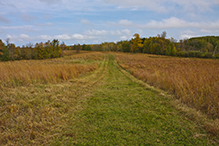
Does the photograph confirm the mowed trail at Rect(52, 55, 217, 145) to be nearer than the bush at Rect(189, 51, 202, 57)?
Yes

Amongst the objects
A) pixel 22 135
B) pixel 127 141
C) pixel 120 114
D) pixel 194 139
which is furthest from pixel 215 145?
pixel 22 135

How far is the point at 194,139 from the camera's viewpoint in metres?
3.13

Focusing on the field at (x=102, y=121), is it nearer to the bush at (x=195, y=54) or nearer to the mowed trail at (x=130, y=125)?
the mowed trail at (x=130, y=125)

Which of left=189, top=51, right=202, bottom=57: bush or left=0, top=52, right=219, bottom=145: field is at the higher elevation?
left=189, top=51, right=202, bottom=57: bush

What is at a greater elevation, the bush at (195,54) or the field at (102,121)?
the bush at (195,54)

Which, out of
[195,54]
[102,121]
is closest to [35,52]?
[102,121]

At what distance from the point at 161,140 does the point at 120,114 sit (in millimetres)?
1646

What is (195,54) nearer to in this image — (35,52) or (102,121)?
(102,121)

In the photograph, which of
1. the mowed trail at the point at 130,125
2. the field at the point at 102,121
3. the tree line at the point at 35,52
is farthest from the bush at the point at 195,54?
the tree line at the point at 35,52

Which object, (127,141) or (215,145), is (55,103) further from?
(215,145)

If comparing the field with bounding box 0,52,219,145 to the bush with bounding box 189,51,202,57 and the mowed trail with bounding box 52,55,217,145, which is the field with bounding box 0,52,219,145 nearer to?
the mowed trail with bounding box 52,55,217,145

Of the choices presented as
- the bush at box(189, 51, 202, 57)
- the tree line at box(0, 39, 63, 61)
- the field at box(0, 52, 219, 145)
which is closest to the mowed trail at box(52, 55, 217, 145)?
the field at box(0, 52, 219, 145)

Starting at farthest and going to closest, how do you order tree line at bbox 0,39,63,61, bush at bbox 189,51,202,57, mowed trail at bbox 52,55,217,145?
tree line at bbox 0,39,63,61 < bush at bbox 189,51,202,57 < mowed trail at bbox 52,55,217,145

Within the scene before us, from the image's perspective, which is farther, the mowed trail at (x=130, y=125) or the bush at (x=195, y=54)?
the bush at (x=195, y=54)
